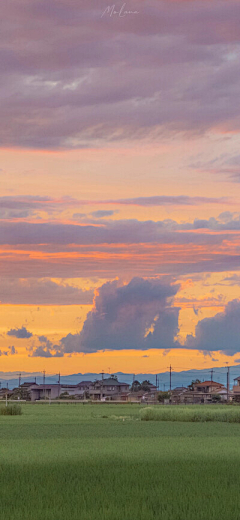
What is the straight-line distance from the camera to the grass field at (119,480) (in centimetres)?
1791

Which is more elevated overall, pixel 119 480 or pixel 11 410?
pixel 119 480

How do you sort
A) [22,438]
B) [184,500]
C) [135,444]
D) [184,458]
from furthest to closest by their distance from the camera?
[22,438] < [135,444] < [184,458] < [184,500]

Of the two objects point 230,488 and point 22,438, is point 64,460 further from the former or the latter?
point 22,438

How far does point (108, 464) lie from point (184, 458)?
4.21m

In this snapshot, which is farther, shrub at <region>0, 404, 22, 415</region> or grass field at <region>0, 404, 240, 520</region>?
shrub at <region>0, 404, 22, 415</region>

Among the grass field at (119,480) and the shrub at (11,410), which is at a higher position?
the grass field at (119,480)

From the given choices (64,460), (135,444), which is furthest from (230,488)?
(135,444)

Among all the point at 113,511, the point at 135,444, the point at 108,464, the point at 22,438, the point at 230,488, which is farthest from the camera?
the point at 22,438

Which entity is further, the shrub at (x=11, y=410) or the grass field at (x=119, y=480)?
the shrub at (x=11, y=410)

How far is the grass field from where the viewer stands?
1791cm

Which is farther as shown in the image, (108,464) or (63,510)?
(108,464)

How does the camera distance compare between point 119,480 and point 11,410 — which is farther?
point 11,410

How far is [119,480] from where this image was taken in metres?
23.5

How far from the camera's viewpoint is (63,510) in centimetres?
1800
